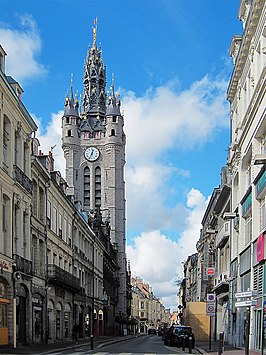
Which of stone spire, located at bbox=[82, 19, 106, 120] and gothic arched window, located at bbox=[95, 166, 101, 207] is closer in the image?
gothic arched window, located at bbox=[95, 166, 101, 207]

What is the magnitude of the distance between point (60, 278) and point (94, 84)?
343 feet

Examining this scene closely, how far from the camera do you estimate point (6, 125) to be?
3406cm

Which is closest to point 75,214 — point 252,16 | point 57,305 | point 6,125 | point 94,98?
point 57,305

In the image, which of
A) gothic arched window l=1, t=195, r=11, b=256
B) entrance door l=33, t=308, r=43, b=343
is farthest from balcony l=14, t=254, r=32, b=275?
entrance door l=33, t=308, r=43, b=343

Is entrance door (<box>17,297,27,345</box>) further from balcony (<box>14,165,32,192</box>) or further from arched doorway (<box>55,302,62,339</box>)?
arched doorway (<box>55,302,62,339</box>)

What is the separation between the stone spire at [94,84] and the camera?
476 feet

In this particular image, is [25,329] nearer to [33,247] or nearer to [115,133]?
[33,247]

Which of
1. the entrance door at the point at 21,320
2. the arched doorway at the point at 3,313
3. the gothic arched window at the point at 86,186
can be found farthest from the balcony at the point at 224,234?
the gothic arched window at the point at 86,186

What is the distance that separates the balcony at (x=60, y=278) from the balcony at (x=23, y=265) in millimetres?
6973

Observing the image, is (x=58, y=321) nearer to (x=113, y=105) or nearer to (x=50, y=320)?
(x=50, y=320)

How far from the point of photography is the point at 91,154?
13425 centimetres

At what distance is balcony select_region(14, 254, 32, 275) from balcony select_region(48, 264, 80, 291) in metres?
6.97

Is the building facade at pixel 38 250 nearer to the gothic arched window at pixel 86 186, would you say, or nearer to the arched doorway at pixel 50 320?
the arched doorway at pixel 50 320

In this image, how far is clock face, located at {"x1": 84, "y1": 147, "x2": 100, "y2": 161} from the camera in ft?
440
